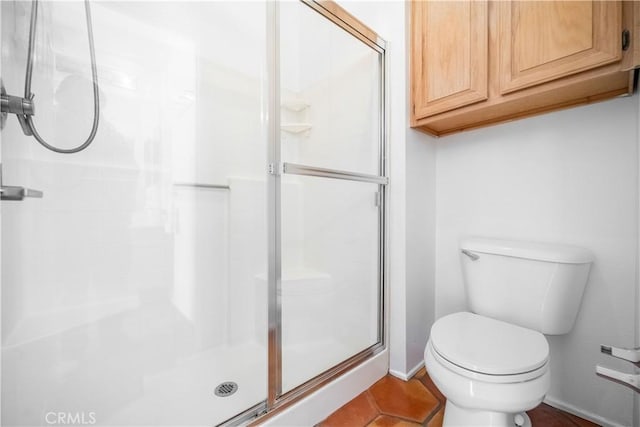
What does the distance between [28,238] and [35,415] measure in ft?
2.04

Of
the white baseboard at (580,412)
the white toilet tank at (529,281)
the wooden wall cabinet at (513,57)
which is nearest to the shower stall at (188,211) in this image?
the wooden wall cabinet at (513,57)

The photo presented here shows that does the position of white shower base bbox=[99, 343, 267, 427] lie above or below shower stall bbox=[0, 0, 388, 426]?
below

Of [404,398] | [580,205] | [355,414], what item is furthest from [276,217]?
[580,205]

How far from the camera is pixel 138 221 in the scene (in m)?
1.33

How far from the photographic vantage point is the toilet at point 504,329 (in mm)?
831

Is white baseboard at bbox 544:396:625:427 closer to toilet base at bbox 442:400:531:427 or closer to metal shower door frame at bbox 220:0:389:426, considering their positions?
toilet base at bbox 442:400:531:427

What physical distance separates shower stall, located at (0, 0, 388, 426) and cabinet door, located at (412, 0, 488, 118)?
8.5 inches

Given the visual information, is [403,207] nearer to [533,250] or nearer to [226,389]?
[533,250]

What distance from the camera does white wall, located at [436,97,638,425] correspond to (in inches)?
42.9

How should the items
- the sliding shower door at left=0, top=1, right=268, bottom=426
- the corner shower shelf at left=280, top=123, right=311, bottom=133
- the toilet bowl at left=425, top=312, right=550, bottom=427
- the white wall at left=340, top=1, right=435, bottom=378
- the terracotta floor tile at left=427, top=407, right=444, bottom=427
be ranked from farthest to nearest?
the white wall at left=340, top=1, right=435, bottom=378
the corner shower shelf at left=280, top=123, right=311, bottom=133
the terracotta floor tile at left=427, top=407, right=444, bottom=427
the sliding shower door at left=0, top=1, right=268, bottom=426
the toilet bowl at left=425, top=312, right=550, bottom=427

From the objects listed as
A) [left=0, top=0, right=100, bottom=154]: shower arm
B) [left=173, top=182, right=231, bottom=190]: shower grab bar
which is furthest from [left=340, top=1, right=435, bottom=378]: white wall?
[left=0, top=0, right=100, bottom=154]: shower arm

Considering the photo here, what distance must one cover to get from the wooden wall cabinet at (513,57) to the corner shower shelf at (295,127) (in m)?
0.55

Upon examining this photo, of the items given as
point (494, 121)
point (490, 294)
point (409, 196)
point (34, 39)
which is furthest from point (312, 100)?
point (490, 294)

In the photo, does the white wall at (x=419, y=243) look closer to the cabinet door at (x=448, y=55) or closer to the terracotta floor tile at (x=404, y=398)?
the terracotta floor tile at (x=404, y=398)
